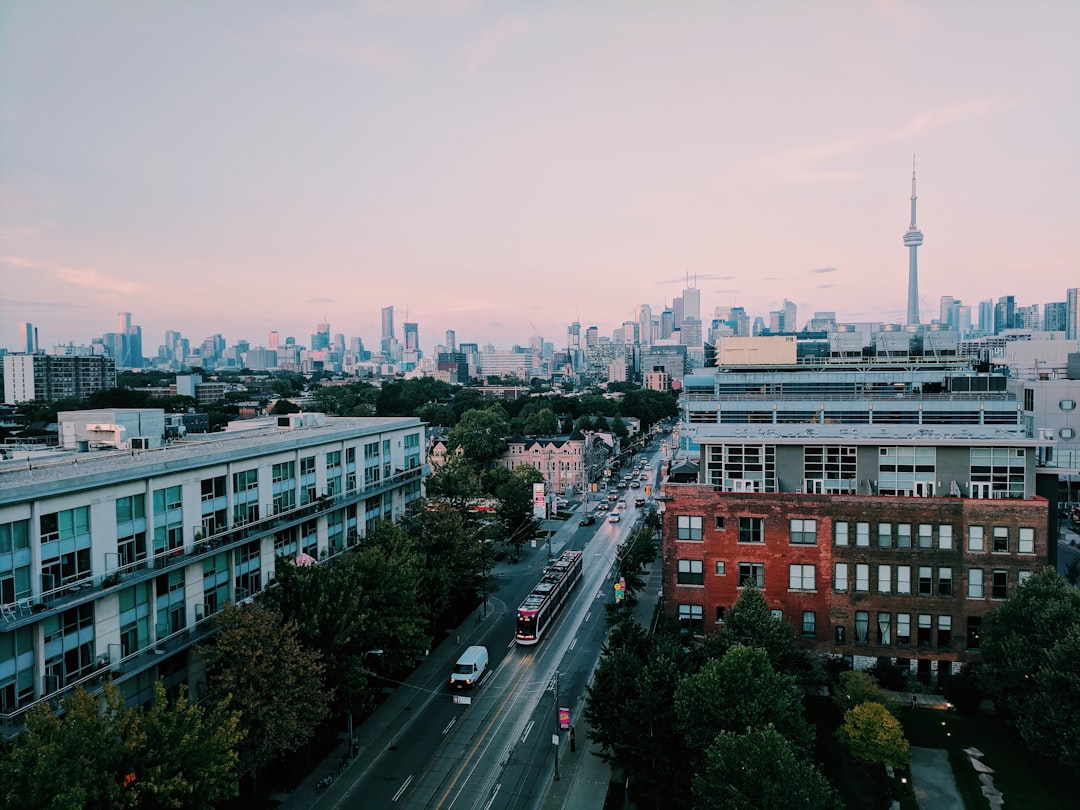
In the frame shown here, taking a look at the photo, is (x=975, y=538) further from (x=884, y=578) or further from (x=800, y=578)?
(x=800, y=578)

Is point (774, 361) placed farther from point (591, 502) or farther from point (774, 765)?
point (591, 502)

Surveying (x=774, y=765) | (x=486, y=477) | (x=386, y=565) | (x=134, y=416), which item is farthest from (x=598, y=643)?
(x=486, y=477)

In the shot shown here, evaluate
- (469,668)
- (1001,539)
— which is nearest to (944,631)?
(1001,539)

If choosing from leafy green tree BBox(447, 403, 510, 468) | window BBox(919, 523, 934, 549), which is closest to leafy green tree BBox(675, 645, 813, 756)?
window BBox(919, 523, 934, 549)

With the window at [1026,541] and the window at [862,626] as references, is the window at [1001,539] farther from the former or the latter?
the window at [862,626]

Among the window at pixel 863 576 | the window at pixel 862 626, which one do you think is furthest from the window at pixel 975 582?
the window at pixel 862 626

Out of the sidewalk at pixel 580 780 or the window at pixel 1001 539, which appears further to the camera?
the window at pixel 1001 539
